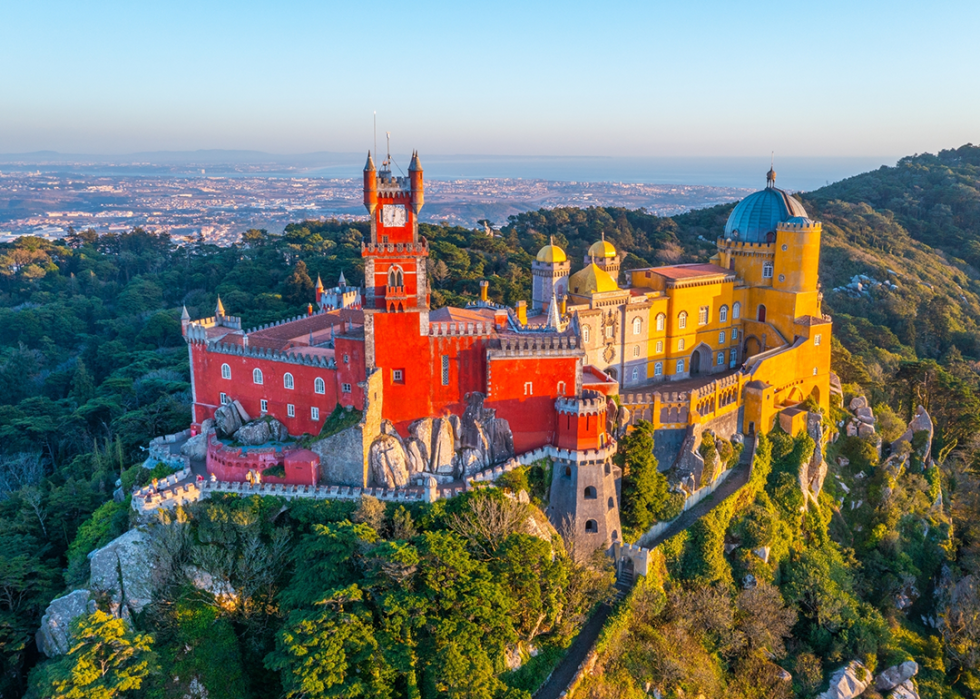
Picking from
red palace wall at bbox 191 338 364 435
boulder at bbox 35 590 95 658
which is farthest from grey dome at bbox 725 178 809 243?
boulder at bbox 35 590 95 658

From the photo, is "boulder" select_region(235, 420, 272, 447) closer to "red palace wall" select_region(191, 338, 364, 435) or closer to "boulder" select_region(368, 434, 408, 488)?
"red palace wall" select_region(191, 338, 364, 435)

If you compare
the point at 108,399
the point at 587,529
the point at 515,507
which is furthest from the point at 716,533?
the point at 108,399

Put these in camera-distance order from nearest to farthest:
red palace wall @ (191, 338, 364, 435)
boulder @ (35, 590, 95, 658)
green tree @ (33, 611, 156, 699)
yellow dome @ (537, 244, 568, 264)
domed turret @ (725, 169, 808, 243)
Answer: green tree @ (33, 611, 156, 699), boulder @ (35, 590, 95, 658), red palace wall @ (191, 338, 364, 435), yellow dome @ (537, 244, 568, 264), domed turret @ (725, 169, 808, 243)

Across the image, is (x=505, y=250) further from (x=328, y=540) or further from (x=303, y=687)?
(x=303, y=687)

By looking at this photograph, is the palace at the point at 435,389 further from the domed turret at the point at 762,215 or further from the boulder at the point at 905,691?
the boulder at the point at 905,691

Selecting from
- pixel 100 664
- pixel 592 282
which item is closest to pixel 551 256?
pixel 592 282

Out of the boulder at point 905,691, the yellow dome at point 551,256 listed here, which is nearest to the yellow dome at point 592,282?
the yellow dome at point 551,256

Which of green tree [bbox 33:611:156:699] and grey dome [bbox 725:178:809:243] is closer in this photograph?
green tree [bbox 33:611:156:699]
